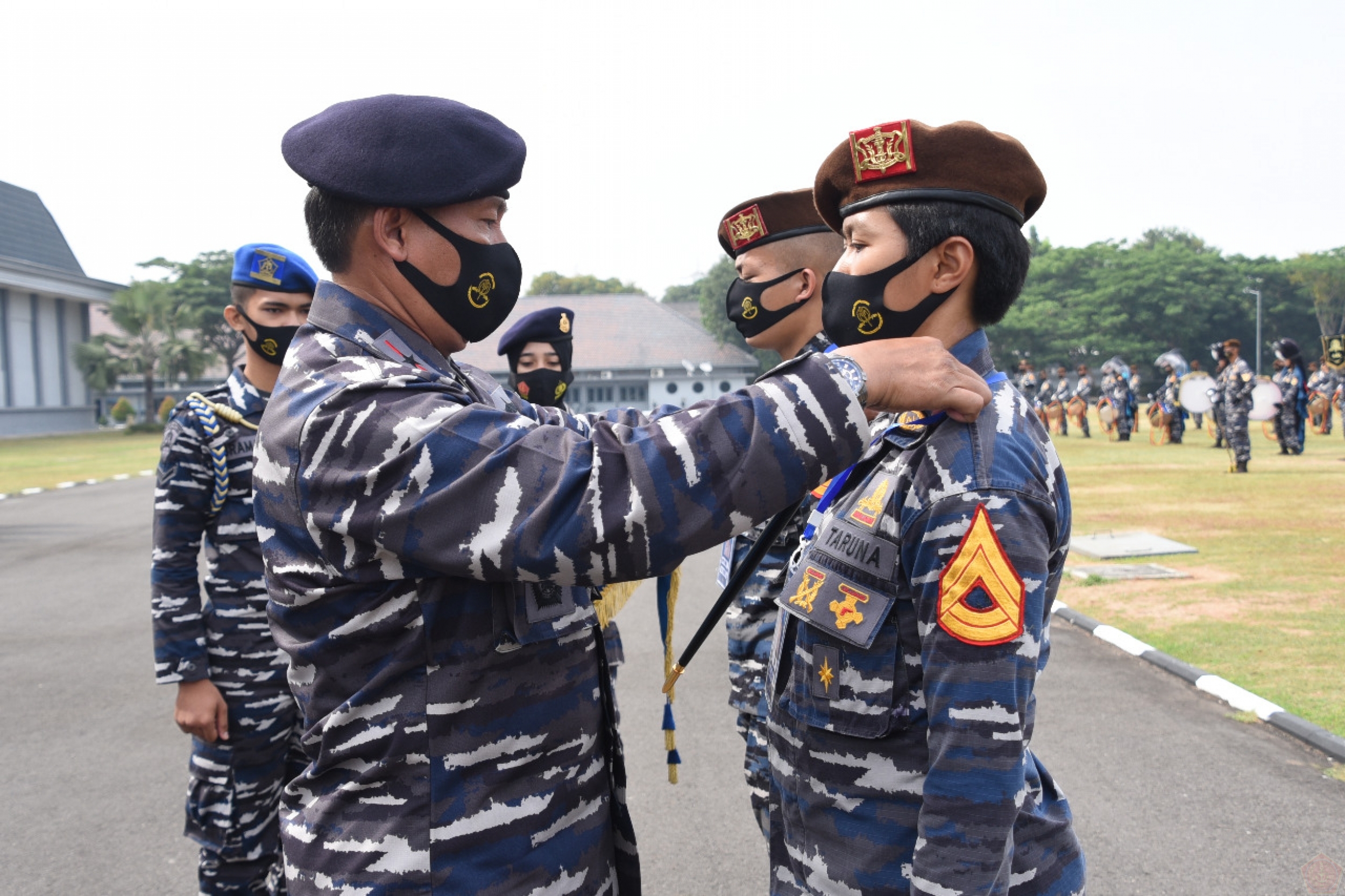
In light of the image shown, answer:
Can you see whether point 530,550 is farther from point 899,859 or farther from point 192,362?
point 192,362

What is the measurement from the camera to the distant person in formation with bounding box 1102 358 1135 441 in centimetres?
2370

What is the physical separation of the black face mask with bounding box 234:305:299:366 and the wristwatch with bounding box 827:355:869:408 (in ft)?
8.55

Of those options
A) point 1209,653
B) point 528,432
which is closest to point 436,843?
point 528,432

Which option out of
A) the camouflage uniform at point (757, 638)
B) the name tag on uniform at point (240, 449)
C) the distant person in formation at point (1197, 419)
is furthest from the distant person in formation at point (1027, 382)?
the name tag on uniform at point (240, 449)

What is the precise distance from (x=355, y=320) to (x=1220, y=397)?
1991 cm

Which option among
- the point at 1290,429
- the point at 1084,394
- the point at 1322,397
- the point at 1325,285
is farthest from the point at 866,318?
the point at 1325,285

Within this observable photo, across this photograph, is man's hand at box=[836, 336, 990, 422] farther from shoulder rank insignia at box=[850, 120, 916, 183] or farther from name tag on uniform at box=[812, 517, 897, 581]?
shoulder rank insignia at box=[850, 120, 916, 183]

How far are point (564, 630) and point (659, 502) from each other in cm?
48

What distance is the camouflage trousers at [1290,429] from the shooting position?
18.3 meters

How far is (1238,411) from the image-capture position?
1558 cm

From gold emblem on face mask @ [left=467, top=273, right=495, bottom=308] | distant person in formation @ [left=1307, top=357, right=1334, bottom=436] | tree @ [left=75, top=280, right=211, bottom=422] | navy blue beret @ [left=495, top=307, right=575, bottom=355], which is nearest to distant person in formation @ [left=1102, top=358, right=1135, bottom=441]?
distant person in formation @ [left=1307, top=357, right=1334, bottom=436]

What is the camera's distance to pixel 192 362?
1692 inches

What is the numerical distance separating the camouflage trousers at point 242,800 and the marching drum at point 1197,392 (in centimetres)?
2109

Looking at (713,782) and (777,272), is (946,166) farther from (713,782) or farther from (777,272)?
(713,782)
